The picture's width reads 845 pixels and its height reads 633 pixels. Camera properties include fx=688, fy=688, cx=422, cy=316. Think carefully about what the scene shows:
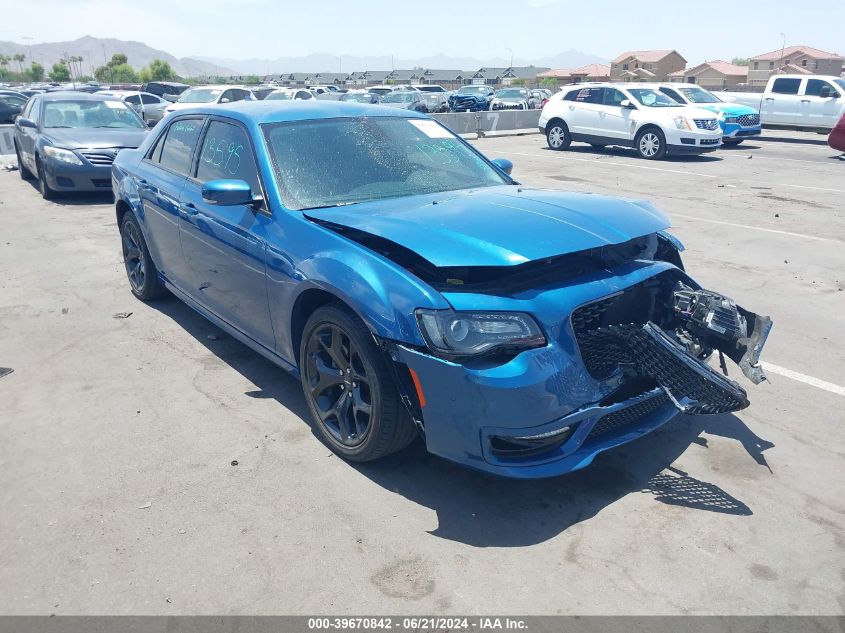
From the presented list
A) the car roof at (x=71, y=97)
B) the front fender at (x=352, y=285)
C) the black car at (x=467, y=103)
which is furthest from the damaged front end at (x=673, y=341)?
the black car at (x=467, y=103)

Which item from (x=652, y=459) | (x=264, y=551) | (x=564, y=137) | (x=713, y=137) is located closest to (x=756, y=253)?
(x=652, y=459)

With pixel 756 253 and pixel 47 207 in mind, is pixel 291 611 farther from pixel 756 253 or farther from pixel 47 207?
pixel 47 207

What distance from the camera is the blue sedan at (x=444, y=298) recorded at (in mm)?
2938

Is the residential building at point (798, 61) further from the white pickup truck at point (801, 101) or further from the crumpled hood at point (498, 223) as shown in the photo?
the crumpled hood at point (498, 223)

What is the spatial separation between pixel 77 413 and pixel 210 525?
1602 millimetres

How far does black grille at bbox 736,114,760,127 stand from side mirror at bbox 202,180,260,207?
60.8 ft

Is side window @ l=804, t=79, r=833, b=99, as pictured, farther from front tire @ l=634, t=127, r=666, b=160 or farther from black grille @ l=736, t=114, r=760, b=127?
front tire @ l=634, t=127, r=666, b=160

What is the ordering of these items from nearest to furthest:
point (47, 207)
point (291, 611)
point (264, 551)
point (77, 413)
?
point (291, 611) → point (264, 551) → point (77, 413) → point (47, 207)

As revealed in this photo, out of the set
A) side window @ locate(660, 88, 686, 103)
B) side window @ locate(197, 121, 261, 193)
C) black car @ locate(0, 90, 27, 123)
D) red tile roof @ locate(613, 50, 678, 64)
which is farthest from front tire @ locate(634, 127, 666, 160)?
red tile roof @ locate(613, 50, 678, 64)

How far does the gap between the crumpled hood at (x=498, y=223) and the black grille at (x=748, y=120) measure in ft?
57.3

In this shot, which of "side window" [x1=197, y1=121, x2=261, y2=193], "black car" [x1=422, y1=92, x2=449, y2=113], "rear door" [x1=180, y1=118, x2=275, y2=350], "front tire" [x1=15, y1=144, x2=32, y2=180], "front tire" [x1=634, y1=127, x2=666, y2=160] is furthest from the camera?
"black car" [x1=422, y1=92, x2=449, y2=113]

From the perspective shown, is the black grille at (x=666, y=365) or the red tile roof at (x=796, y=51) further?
the red tile roof at (x=796, y=51)

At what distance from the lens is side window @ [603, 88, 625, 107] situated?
1691 centimetres

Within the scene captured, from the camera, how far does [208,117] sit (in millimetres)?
4801
